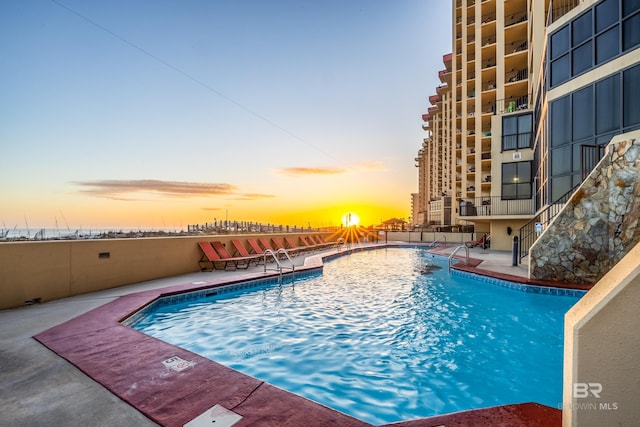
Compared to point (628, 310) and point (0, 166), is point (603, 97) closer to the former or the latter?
point (628, 310)

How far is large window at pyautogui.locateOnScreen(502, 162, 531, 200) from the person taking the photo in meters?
16.5

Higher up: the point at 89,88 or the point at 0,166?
the point at 89,88

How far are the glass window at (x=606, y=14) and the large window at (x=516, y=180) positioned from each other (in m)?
8.57

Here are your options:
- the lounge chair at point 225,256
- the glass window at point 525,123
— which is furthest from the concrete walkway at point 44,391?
the glass window at point 525,123

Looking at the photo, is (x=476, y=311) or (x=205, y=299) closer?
(x=476, y=311)

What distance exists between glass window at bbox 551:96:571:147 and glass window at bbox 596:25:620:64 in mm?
1334

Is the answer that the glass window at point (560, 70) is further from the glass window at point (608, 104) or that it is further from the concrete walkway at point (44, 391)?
the concrete walkway at point (44, 391)

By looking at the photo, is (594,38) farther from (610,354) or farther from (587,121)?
(610,354)

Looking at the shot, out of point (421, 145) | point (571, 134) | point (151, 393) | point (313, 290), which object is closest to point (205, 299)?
point (313, 290)

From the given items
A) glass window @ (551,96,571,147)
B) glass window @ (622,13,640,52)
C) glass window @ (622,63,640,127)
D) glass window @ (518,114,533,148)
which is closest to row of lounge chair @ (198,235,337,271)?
glass window @ (551,96,571,147)

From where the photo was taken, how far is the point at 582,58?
970 centimetres

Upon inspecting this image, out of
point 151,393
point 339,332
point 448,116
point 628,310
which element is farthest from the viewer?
point 448,116

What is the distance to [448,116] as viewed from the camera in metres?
43.9

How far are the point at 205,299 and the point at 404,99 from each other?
20.5 m
